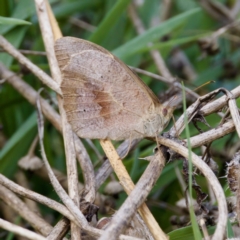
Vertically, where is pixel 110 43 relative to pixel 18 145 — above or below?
above

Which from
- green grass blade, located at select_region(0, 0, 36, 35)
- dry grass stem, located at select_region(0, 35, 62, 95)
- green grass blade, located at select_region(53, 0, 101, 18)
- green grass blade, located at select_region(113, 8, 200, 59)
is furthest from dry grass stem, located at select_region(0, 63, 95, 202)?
green grass blade, located at select_region(53, 0, 101, 18)

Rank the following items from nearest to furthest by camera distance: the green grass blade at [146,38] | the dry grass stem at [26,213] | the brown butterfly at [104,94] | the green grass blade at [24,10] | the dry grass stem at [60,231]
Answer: the dry grass stem at [60,231] < the dry grass stem at [26,213] < the brown butterfly at [104,94] < the green grass blade at [146,38] < the green grass blade at [24,10]

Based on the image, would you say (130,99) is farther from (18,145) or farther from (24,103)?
(24,103)

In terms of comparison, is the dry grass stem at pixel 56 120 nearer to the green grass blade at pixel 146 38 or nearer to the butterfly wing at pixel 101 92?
the butterfly wing at pixel 101 92

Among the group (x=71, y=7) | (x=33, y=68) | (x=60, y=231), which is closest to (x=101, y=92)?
(x=33, y=68)

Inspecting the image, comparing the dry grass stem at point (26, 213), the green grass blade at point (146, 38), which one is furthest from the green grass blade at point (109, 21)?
the dry grass stem at point (26, 213)

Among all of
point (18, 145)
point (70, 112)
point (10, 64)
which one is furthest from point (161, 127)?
point (10, 64)

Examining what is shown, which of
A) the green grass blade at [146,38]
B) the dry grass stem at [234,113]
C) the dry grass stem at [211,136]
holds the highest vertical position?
the green grass blade at [146,38]

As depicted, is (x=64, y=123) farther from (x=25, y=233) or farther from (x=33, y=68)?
(x=25, y=233)
